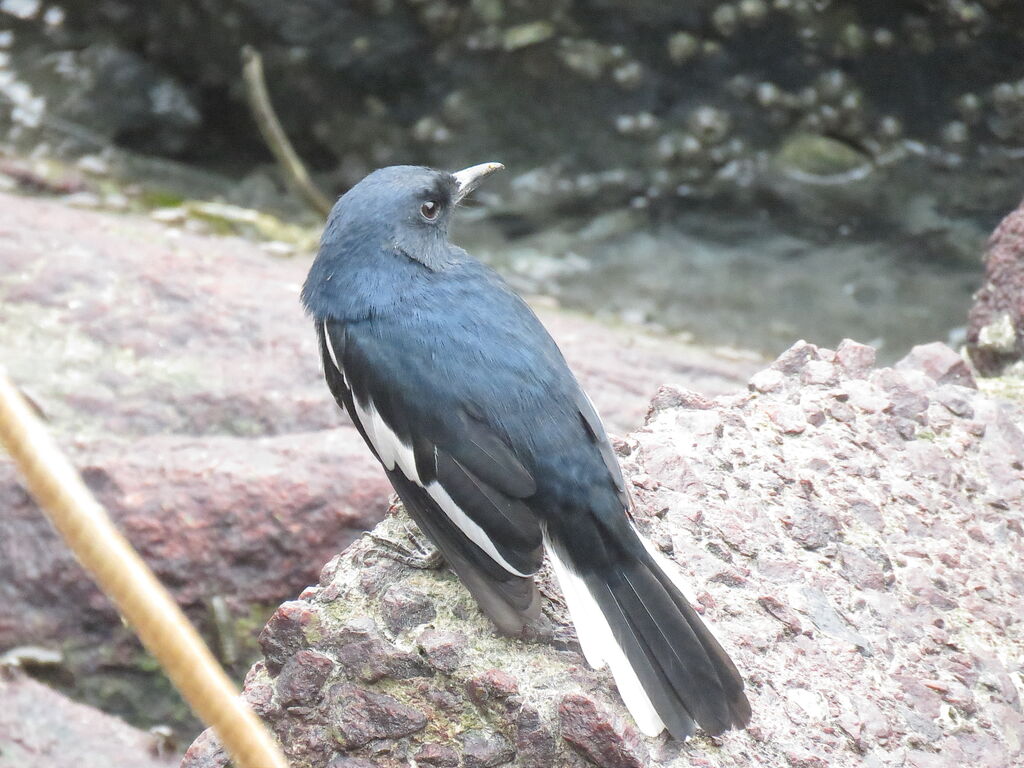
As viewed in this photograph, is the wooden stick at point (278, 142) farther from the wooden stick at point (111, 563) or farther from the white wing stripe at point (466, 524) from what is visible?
the wooden stick at point (111, 563)

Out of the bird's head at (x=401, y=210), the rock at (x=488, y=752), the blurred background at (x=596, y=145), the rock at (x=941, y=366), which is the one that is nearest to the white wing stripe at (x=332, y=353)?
the bird's head at (x=401, y=210)

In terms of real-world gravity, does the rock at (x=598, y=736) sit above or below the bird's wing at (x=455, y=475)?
below

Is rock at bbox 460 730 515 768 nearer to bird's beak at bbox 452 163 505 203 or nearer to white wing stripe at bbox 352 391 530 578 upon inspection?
white wing stripe at bbox 352 391 530 578

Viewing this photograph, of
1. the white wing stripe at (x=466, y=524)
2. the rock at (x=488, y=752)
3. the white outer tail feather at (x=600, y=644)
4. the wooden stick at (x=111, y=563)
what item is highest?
the wooden stick at (x=111, y=563)

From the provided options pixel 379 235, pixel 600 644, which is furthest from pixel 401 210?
pixel 600 644

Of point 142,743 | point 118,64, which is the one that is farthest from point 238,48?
point 142,743

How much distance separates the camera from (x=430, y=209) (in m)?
3.32

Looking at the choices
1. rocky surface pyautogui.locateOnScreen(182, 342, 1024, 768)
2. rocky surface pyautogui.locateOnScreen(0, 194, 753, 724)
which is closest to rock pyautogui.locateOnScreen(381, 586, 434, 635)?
rocky surface pyautogui.locateOnScreen(182, 342, 1024, 768)

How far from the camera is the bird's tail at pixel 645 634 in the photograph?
7.45ft

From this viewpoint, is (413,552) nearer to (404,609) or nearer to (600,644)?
(404,609)

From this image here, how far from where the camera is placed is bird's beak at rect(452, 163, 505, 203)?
3.50m

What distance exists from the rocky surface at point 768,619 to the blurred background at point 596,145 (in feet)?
5.99

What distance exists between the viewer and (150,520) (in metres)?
3.71

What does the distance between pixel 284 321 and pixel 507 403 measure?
2.14 meters
